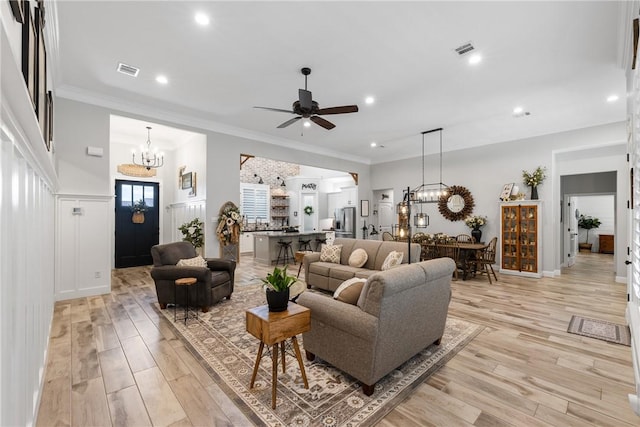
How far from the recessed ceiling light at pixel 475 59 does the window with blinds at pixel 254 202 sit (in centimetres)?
805

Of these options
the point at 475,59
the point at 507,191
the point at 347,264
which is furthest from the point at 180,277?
the point at 507,191

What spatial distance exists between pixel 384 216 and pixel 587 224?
7.80 m

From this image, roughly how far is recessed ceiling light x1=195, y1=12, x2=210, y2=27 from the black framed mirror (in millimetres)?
7068

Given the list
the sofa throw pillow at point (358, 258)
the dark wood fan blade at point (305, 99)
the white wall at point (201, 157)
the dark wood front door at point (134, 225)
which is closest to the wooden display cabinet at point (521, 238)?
the sofa throw pillow at point (358, 258)

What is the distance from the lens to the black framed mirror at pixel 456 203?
773cm

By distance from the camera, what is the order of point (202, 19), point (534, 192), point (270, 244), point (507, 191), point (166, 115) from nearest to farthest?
point (202, 19) → point (166, 115) → point (534, 192) → point (507, 191) → point (270, 244)

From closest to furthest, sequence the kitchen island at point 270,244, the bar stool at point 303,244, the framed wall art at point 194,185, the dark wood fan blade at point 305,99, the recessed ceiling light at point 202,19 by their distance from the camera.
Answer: the recessed ceiling light at point 202,19 < the dark wood fan blade at point 305,99 < the framed wall art at point 194,185 < the kitchen island at point 270,244 < the bar stool at point 303,244

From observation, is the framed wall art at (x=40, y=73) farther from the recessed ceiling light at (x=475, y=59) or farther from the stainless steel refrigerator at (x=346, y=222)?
the stainless steel refrigerator at (x=346, y=222)

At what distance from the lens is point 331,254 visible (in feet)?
18.1

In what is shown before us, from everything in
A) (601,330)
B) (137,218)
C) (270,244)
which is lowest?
(601,330)

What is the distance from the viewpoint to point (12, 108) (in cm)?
110

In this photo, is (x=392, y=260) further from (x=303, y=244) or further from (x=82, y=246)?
(x=82, y=246)

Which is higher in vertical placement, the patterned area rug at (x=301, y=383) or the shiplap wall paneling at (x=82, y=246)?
the shiplap wall paneling at (x=82, y=246)

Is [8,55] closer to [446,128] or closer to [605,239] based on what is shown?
[446,128]
